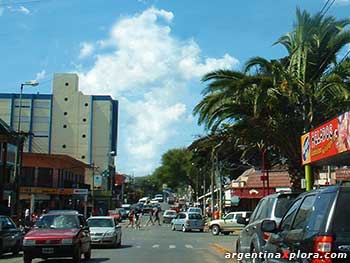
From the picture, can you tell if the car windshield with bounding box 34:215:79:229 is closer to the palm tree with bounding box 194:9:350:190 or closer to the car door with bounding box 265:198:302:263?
the palm tree with bounding box 194:9:350:190

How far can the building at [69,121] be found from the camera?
10106cm

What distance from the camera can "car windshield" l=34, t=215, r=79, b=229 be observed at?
58.1ft

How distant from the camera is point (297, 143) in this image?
69.1ft

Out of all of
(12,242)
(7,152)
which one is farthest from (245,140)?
(7,152)

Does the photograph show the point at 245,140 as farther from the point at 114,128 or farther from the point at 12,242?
the point at 114,128

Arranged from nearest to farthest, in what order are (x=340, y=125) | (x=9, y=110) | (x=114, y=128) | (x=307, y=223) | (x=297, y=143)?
(x=307, y=223) → (x=340, y=125) → (x=297, y=143) → (x=9, y=110) → (x=114, y=128)

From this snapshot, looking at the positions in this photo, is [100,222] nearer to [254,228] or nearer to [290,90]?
[290,90]

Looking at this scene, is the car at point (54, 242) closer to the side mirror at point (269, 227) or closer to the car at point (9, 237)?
the car at point (9, 237)

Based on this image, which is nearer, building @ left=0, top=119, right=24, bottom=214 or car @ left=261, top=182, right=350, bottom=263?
car @ left=261, top=182, right=350, bottom=263

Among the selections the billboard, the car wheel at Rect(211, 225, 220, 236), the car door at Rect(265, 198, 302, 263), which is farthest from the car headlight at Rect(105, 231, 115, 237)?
the car door at Rect(265, 198, 302, 263)

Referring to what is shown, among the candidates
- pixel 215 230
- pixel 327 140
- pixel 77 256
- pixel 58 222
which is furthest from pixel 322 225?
pixel 215 230

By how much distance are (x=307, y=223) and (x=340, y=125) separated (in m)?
9.56

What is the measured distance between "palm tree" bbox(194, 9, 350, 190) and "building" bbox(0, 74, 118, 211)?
80461mm

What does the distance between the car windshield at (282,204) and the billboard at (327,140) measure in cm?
446
